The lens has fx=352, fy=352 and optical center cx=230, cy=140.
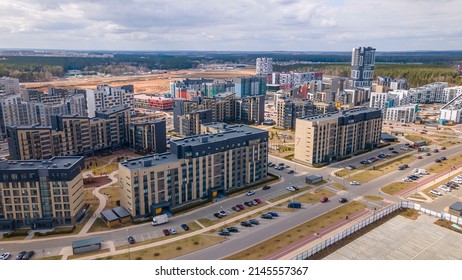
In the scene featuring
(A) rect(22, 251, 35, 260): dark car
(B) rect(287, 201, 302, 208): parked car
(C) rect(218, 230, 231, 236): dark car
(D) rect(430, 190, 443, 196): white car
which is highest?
(D) rect(430, 190, 443, 196): white car

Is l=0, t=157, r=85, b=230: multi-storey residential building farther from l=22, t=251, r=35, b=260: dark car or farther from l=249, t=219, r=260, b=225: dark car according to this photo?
l=249, t=219, r=260, b=225: dark car

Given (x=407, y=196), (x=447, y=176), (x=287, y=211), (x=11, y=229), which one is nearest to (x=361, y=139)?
(x=447, y=176)

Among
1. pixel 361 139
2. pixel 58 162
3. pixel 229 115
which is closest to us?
pixel 58 162

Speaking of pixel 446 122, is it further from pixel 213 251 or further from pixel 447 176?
pixel 213 251

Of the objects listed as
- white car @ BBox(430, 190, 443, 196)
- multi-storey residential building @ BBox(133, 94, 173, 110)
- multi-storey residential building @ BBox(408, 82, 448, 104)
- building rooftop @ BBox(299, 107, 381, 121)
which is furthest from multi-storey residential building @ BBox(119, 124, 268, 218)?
multi-storey residential building @ BBox(408, 82, 448, 104)

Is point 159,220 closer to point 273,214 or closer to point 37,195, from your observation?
point 273,214

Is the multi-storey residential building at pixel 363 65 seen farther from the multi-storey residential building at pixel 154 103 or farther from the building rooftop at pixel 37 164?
the building rooftop at pixel 37 164
